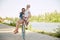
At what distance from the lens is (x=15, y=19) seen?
3.24 meters

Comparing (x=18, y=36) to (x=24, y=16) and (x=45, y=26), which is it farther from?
(x=45, y=26)

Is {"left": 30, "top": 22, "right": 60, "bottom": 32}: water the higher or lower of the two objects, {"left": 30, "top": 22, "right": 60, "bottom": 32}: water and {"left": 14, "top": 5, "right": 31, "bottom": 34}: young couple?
the lower

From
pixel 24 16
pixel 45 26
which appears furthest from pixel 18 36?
pixel 45 26

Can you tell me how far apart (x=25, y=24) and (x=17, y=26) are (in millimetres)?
152

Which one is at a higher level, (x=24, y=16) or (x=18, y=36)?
(x=24, y=16)

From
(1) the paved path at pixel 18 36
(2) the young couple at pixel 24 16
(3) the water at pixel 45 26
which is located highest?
(2) the young couple at pixel 24 16

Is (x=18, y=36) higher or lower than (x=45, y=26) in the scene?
lower

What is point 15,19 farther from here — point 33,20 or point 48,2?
point 48,2

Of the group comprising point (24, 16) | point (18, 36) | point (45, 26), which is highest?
point (24, 16)

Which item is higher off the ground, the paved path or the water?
the water

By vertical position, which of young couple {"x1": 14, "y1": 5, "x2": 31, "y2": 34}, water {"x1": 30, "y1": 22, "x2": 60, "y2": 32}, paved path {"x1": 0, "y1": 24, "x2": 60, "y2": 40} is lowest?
paved path {"x1": 0, "y1": 24, "x2": 60, "y2": 40}

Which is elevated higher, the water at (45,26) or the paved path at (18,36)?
the water at (45,26)

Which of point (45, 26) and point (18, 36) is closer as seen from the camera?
point (18, 36)

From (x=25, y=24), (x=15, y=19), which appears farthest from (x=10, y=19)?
(x=25, y=24)
